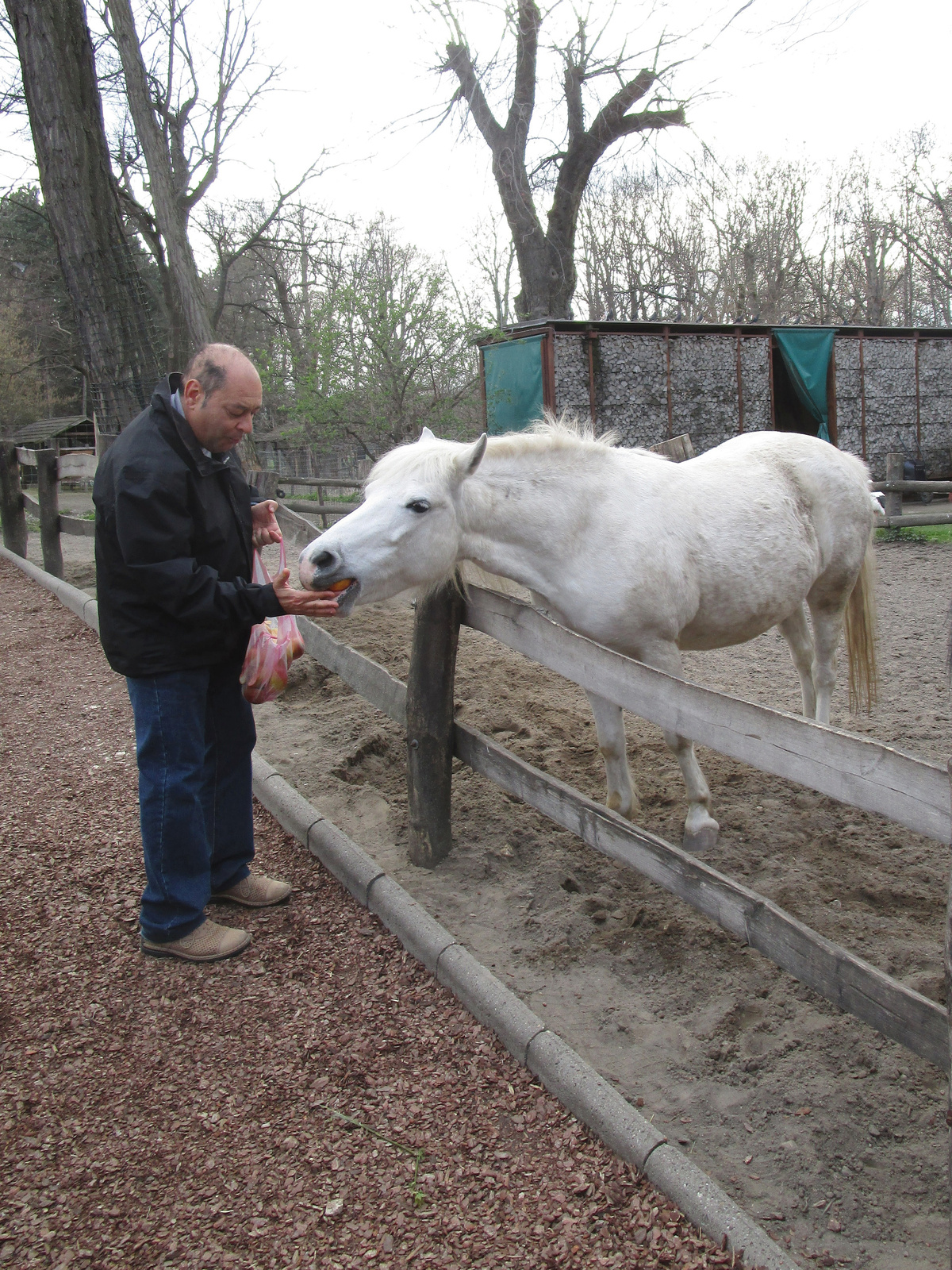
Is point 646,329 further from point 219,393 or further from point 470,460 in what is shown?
point 219,393

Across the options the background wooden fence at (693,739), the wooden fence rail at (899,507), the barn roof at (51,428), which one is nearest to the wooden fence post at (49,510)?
the background wooden fence at (693,739)

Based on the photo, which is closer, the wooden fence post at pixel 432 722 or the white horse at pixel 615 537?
the white horse at pixel 615 537

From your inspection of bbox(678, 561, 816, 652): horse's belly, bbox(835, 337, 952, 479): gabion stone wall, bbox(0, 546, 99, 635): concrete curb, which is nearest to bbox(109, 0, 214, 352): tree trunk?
bbox(0, 546, 99, 635): concrete curb

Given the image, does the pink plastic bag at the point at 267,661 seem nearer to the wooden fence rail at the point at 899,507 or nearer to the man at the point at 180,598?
the man at the point at 180,598

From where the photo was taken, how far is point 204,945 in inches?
101

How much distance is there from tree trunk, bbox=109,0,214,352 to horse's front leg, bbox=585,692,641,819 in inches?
228

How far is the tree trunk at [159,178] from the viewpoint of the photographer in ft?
23.6

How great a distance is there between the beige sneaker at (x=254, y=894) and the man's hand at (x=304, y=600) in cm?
106

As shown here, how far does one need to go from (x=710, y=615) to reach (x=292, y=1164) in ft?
7.90

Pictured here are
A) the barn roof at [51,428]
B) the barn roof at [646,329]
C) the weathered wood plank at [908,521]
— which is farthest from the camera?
the barn roof at [51,428]

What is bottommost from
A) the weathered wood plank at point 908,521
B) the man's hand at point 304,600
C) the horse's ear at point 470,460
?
the weathered wood plank at point 908,521

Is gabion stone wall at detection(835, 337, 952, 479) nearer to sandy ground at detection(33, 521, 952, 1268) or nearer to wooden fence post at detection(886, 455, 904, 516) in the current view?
wooden fence post at detection(886, 455, 904, 516)

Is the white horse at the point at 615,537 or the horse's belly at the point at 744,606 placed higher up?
the white horse at the point at 615,537

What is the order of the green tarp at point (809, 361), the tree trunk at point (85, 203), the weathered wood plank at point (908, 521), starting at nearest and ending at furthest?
the tree trunk at point (85, 203) < the weathered wood plank at point (908, 521) < the green tarp at point (809, 361)
